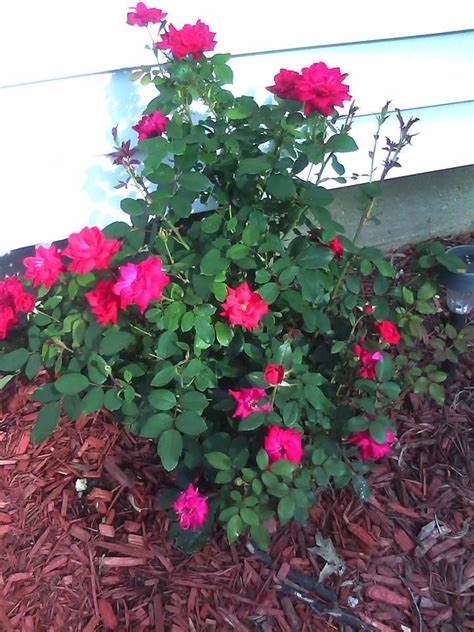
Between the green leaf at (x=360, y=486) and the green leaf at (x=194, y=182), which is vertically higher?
the green leaf at (x=194, y=182)

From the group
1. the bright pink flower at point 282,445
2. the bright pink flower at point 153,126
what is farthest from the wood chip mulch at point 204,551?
the bright pink flower at point 153,126

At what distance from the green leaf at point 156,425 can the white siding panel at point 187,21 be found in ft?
3.41

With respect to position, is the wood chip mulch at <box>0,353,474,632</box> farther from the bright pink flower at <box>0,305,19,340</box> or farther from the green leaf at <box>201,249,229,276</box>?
the green leaf at <box>201,249,229,276</box>

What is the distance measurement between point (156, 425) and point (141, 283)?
31 cm

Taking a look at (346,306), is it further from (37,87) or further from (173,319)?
(37,87)

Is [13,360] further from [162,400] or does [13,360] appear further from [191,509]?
[191,509]

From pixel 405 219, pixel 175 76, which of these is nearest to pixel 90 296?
pixel 175 76

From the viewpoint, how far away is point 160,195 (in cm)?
150

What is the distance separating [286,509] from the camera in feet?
4.58

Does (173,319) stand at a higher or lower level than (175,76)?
lower

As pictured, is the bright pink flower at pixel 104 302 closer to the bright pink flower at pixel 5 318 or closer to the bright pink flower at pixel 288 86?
the bright pink flower at pixel 5 318

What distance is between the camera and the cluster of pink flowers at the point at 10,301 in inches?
62.2

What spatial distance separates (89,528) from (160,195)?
90cm

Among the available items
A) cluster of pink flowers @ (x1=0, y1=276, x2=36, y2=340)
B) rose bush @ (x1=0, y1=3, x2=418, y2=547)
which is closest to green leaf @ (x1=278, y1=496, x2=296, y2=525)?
rose bush @ (x1=0, y1=3, x2=418, y2=547)
